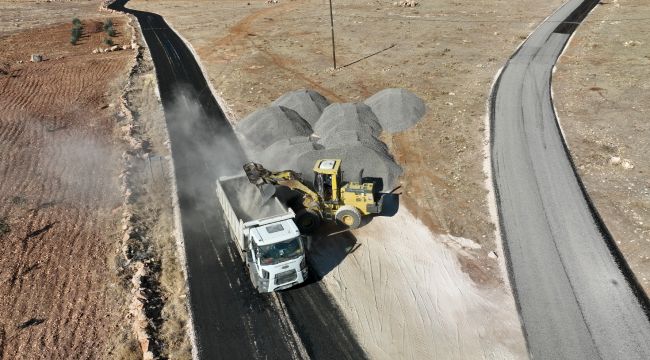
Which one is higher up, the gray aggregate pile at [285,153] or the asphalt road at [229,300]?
the gray aggregate pile at [285,153]

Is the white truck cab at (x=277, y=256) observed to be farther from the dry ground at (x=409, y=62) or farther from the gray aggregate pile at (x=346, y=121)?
the gray aggregate pile at (x=346, y=121)

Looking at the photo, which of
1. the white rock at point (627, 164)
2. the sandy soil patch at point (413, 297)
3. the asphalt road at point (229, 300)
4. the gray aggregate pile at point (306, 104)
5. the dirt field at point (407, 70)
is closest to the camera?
the asphalt road at point (229, 300)

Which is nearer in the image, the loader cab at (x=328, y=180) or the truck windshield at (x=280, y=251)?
the truck windshield at (x=280, y=251)

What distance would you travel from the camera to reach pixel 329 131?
26.1 m

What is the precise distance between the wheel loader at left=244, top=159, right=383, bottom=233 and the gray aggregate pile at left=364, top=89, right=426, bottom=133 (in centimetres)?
971

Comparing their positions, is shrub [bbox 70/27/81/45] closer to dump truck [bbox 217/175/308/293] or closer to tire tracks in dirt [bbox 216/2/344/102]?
tire tracks in dirt [bbox 216/2/344/102]

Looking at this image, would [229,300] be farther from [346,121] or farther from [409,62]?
[409,62]

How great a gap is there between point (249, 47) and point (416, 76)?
62.7ft

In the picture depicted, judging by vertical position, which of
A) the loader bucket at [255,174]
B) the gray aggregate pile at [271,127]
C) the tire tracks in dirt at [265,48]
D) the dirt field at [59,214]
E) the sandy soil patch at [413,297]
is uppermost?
the tire tracks in dirt at [265,48]

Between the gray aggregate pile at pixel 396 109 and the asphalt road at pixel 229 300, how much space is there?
30.3 feet

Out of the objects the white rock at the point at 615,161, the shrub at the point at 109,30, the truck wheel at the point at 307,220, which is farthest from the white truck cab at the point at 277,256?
the shrub at the point at 109,30

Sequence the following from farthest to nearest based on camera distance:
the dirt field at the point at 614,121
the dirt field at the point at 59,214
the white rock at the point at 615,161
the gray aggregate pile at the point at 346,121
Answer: the gray aggregate pile at the point at 346,121, the white rock at the point at 615,161, the dirt field at the point at 614,121, the dirt field at the point at 59,214

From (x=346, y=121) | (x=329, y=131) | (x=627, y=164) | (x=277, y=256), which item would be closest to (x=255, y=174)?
(x=277, y=256)

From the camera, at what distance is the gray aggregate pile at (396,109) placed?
1101 inches
